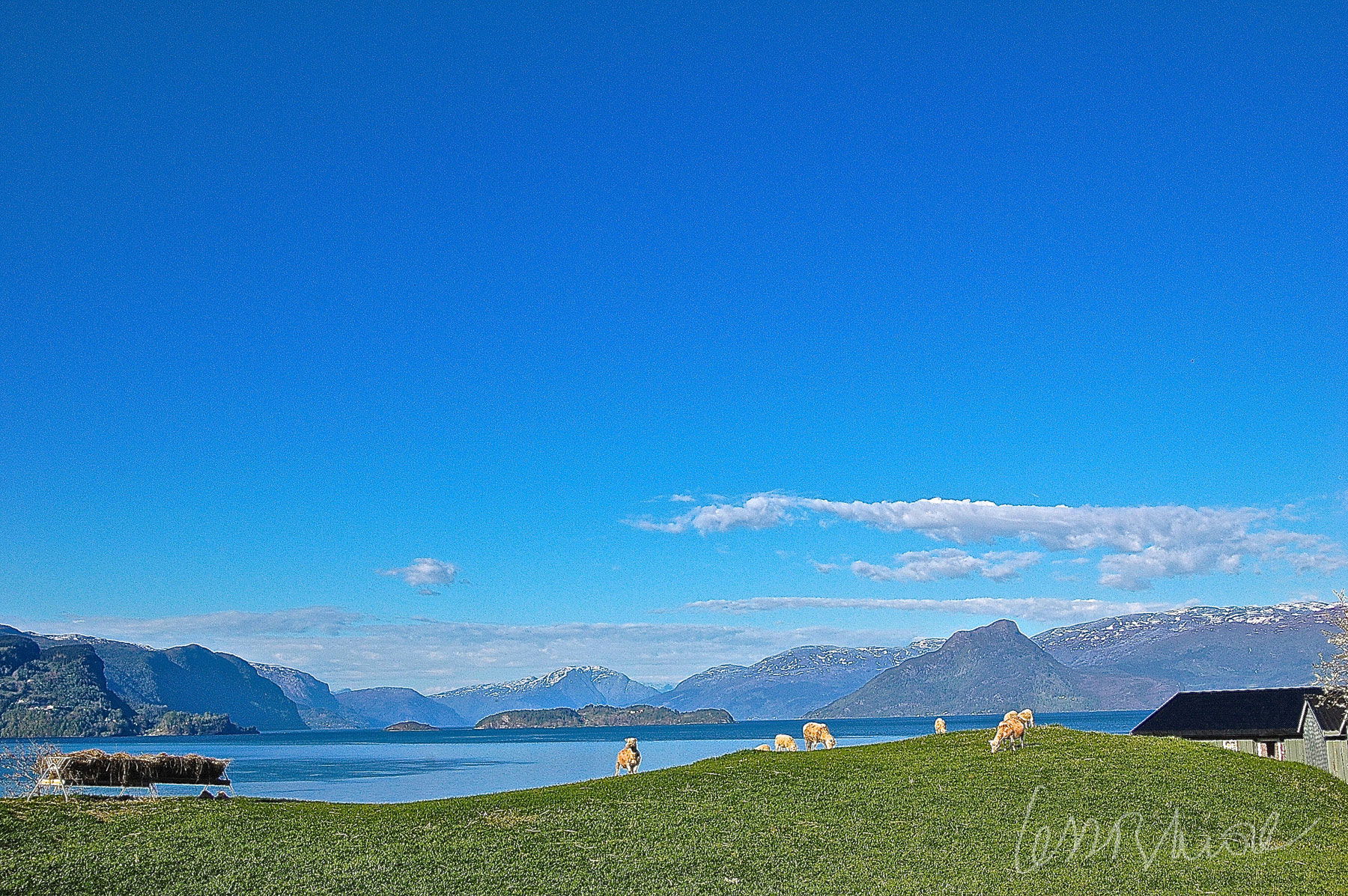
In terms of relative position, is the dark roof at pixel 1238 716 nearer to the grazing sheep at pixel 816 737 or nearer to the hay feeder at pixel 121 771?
the grazing sheep at pixel 816 737

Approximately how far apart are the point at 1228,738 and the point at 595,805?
126 ft

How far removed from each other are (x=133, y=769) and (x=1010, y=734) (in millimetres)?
32294

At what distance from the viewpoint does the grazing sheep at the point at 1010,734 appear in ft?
132

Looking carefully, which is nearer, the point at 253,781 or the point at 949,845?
the point at 949,845

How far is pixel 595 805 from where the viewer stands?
31.7 meters

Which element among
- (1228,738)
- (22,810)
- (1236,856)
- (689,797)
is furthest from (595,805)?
(1228,738)

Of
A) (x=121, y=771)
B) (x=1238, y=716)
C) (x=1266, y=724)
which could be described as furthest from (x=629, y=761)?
(x=1238, y=716)

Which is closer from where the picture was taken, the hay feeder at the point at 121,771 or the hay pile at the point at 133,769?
the hay feeder at the point at 121,771

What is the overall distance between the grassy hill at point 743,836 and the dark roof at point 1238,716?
47.0 feet

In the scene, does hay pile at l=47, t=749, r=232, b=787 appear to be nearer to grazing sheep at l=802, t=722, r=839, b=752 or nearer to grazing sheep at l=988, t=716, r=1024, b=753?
grazing sheep at l=802, t=722, r=839, b=752

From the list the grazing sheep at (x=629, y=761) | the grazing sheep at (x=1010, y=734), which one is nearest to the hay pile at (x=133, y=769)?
the grazing sheep at (x=629, y=761)

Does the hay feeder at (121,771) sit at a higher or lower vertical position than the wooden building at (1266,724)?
higher

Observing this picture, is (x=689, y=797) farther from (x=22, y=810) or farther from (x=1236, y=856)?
(x=22, y=810)

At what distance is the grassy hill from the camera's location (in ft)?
78.0
